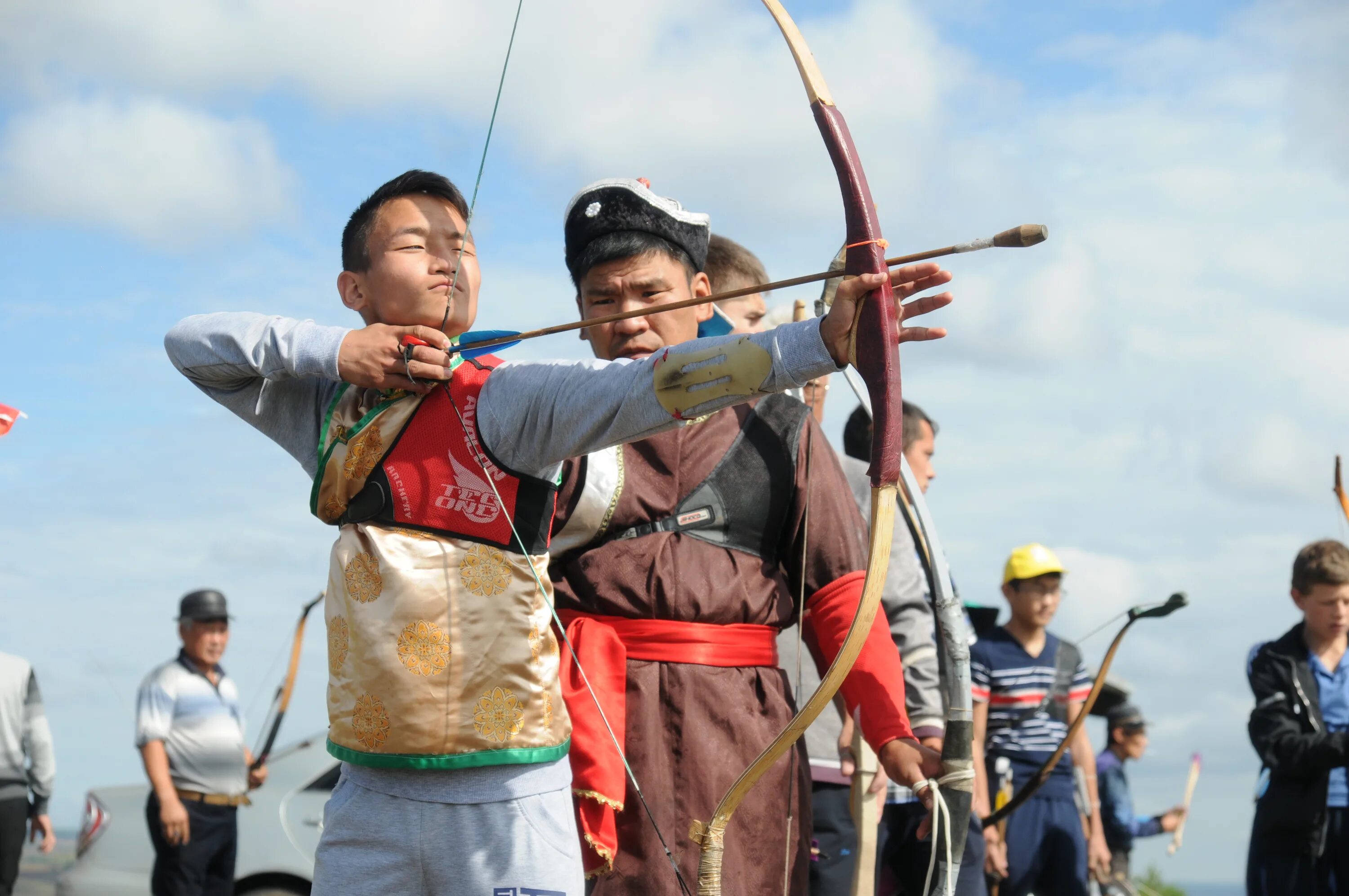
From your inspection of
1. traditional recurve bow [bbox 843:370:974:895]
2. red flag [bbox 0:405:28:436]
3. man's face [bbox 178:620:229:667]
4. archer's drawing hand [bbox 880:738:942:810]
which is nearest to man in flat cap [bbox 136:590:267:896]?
man's face [bbox 178:620:229:667]

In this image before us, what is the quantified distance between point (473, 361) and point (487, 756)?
0.56 meters

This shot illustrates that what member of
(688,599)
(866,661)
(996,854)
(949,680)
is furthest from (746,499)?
(996,854)

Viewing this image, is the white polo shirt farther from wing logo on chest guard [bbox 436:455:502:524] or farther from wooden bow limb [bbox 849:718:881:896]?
wing logo on chest guard [bbox 436:455:502:524]

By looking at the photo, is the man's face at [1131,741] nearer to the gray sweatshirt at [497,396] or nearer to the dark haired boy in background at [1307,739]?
the dark haired boy in background at [1307,739]

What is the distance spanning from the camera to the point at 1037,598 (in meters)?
5.09

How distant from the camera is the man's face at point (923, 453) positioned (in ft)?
13.9

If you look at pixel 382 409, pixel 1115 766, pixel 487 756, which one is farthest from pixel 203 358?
pixel 1115 766

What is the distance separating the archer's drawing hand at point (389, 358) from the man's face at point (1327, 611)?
3.65 metres

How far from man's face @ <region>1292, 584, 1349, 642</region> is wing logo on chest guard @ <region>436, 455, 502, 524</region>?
3.60 m

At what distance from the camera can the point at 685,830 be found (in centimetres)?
221

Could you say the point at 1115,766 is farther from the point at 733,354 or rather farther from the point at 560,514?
the point at 733,354

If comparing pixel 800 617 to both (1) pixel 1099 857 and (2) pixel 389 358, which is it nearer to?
(2) pixel 389 358

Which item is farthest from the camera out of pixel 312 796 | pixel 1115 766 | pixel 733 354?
pixel 1115 766

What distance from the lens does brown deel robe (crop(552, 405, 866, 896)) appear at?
2.22 metres
